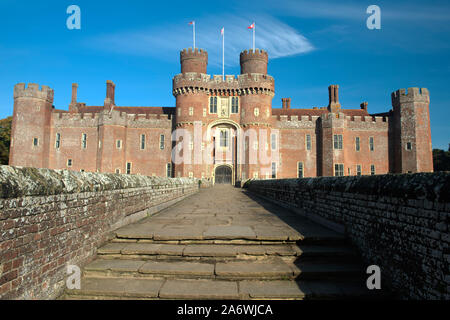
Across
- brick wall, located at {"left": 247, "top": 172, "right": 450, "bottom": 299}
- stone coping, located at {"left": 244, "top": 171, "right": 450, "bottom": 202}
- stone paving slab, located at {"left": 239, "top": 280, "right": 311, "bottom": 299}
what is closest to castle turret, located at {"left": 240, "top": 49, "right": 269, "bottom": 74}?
stone coping, located at {"left": 244, "top": 171, "right": 450, "bottom": 202}

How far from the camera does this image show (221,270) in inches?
165

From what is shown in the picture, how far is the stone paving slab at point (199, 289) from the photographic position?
3.61 m

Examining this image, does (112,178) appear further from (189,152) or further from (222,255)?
(189,152)

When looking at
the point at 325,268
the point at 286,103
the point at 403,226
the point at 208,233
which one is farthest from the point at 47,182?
the point at 286,103

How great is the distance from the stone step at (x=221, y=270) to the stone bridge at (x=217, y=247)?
0.02m

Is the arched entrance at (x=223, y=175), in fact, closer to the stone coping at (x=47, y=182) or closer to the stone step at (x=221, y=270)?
the stone coping at (x=47, y=182)

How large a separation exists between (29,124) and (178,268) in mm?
36390

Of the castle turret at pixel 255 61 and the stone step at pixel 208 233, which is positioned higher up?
the castle turret at pixel 255 61

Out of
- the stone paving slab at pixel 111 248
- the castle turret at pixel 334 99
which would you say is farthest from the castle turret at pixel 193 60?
the stone paving slab at pixel 111 248

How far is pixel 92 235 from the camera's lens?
15.3ft

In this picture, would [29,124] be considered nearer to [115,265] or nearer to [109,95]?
[109,95]

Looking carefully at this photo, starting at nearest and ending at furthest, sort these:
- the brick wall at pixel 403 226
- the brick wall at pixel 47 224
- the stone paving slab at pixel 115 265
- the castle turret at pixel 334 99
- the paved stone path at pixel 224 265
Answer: the brick wall at pixel 47 224
the brick wall at pixel 403 226
the paved stone path at pixel 224 265
the stone paving slab at pixel 115 265
the castle turret at pixel 334 99

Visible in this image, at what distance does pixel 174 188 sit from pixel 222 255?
27.5 ft
